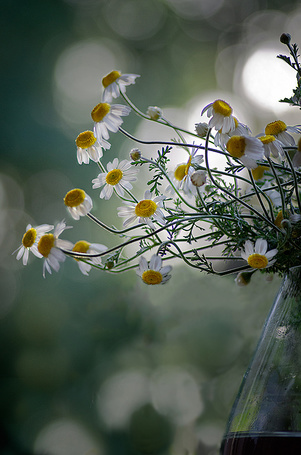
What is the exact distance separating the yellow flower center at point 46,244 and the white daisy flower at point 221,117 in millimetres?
192

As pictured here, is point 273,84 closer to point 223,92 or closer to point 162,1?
point 223,92

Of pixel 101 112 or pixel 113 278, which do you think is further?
pixel 113 278

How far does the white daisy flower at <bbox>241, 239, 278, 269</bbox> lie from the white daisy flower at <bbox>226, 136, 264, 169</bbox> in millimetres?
82

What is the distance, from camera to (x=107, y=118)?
51 cm

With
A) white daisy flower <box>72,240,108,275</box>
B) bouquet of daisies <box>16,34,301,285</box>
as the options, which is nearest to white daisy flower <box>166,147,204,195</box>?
bouquet of daisies <box>16,34,301,285</box>

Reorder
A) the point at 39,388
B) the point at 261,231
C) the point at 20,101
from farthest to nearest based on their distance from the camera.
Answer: the point at 20,101
the point at 39,388
the point at 261,231

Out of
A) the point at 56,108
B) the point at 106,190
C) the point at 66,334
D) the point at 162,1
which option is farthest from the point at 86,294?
the point at 162,1

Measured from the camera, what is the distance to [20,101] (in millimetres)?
1136

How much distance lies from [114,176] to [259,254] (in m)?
0.18

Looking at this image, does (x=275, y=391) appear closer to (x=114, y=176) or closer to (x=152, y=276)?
(x=152, y=276)

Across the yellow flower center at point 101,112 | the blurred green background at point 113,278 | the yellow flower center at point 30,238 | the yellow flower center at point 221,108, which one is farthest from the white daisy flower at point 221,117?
the blurred green background at point 113,278

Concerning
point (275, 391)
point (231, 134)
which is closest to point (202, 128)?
point (231, 134)

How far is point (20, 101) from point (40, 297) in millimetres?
448

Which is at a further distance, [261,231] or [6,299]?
[6,299]
